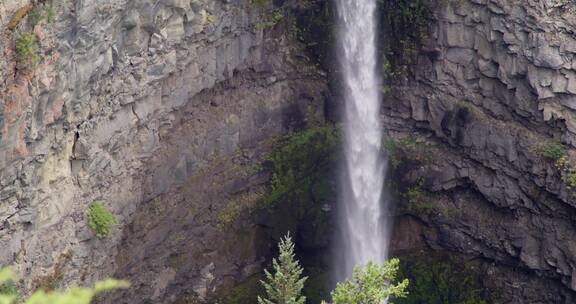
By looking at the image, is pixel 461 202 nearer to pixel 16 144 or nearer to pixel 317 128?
pixel 317 128

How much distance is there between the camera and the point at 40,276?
71.4ft

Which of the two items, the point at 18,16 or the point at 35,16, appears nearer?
the point at 18,16

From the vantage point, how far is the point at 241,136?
2906 cm

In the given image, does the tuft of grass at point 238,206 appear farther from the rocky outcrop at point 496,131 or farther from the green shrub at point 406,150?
the rocky outcrop at point 496,131

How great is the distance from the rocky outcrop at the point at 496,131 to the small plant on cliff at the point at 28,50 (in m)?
14.4

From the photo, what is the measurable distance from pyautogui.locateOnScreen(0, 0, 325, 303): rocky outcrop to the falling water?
1254 millimetres

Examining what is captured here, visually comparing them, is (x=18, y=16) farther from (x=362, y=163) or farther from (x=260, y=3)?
(x=362, y=163)

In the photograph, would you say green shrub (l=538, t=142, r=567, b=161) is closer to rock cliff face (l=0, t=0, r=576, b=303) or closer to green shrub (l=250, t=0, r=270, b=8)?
rock cliff face (l=0, t=0, r=576, b=303)

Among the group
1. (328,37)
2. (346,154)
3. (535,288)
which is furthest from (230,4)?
(535,288)

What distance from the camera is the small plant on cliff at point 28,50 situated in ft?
62.0

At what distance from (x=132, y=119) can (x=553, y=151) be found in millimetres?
13076

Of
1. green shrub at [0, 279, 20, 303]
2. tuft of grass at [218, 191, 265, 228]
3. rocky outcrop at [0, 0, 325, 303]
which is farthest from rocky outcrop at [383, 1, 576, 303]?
green shrub at [0, 279, 20, 303]

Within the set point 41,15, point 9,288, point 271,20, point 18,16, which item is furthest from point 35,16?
point 271,20

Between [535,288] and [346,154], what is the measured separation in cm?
794
